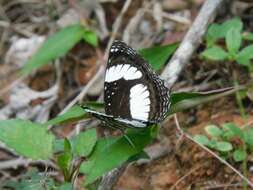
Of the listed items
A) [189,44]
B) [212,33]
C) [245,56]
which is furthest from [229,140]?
[212,33]

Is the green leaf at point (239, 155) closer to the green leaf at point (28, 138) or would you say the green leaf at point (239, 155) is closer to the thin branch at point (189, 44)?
the thin branch at point (189, 44)

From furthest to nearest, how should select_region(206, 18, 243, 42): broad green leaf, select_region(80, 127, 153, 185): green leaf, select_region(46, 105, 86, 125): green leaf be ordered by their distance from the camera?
select_region(206, 18, 243, 42): broad green leaf
select_region(46, 105, 86, 125): green leaf
select_region(80, 127, 153, 185): green leaf

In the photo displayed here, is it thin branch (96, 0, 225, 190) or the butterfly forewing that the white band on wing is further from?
thin branch (96, 0, 225, 190)

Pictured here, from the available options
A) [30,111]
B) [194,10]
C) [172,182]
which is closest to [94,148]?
[172,182]

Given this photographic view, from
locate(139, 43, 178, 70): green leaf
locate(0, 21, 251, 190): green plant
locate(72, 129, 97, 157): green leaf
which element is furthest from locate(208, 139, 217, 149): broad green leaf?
locate(72, 129, 97, 157): green leaf

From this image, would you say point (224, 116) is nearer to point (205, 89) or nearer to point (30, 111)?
point (205, 89)

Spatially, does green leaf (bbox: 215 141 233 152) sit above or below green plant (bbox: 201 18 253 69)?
below
